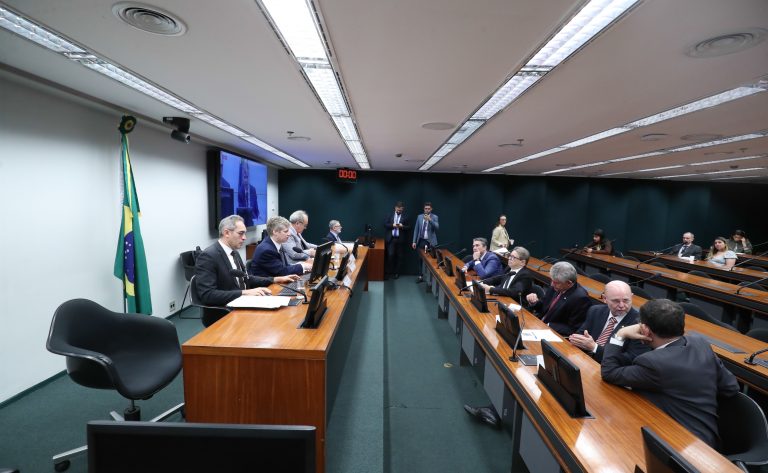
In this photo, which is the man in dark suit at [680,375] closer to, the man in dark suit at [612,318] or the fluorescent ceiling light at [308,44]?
the man in dark suit at [612,318]

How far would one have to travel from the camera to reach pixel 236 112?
3.63 meters

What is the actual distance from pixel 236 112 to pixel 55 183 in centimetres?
175

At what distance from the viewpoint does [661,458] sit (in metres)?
1.04

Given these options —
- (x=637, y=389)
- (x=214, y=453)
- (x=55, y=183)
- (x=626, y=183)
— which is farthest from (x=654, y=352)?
(x=626, y=183)

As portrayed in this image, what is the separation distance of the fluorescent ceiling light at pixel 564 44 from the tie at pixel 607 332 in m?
1.84

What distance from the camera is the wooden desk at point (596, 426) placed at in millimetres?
1346

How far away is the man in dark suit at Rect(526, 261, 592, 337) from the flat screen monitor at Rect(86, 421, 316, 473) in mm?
2914

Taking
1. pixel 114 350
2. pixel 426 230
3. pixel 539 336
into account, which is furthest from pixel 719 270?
pixel 114 350

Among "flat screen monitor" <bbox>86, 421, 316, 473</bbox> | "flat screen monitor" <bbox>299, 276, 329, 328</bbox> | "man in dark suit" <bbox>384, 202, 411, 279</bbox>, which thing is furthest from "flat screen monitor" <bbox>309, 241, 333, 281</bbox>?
"man in dark suit" <bbox>384, 202, 411, 279</bbox>

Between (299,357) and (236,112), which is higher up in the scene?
(236,112)

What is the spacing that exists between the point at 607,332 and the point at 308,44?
9.34 feet

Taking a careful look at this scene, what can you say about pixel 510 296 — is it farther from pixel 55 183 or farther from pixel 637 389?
pixel 55 183

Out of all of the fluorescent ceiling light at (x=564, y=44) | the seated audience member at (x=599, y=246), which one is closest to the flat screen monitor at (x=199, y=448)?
the fluorescent ceiling light at (x=564, y=44)

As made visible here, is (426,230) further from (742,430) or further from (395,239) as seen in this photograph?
(742,430)
